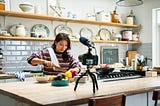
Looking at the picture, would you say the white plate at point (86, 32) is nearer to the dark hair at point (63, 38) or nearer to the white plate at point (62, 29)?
the white plate at point (62, 29)

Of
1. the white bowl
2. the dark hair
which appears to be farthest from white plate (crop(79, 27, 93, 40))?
the dark hair

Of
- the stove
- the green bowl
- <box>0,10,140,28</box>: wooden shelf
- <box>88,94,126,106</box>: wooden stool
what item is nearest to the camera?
<box>88,94,126,106</box>: wooden stool

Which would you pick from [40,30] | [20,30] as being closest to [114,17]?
[40,30]

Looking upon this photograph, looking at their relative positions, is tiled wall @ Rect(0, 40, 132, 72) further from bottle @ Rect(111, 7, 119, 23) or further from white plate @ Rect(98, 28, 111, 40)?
bottle @ Rect(111, 7, 119, 23)

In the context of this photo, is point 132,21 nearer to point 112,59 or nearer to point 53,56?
point 112,59

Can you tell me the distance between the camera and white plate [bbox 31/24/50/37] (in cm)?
420

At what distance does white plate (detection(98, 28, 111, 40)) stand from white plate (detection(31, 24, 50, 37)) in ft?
4.28

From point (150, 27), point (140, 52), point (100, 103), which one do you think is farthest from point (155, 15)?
point (100, 103)

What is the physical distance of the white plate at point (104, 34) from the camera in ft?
16.8

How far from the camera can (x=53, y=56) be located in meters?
2.76

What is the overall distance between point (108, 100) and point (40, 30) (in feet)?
9.95

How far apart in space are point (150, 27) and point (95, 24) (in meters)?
1.27

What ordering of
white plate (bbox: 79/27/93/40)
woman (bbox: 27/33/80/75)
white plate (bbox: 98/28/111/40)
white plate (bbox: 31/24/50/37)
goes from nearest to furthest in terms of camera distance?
woman (bbox: 27/33/80/75) → white plate (bbox: 31/24/50/37) → white plate (bbox: 79/27/93/40) → white plate (bbox: 98/28/111/40)

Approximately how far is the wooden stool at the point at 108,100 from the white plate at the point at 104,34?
359 centimetres
